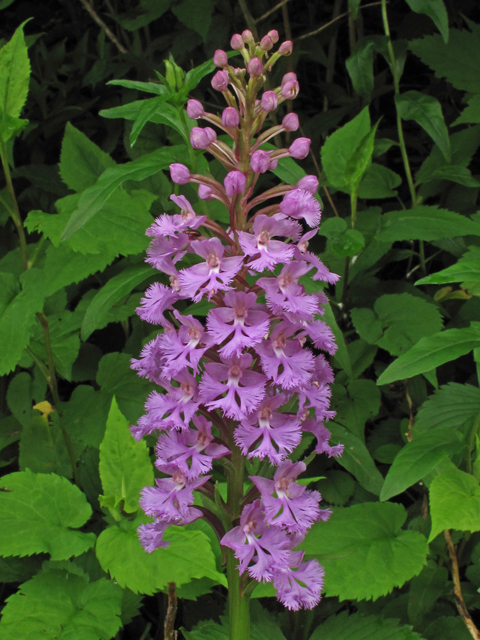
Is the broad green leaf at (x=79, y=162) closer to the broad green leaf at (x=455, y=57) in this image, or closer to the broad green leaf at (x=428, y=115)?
the broad green leaf at (x=428, y=115)

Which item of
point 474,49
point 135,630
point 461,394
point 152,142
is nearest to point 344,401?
point 461,394

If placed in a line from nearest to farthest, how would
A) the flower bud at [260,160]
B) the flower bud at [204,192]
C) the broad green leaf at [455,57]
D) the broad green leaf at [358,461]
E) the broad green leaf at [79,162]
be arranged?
1. the flower bud at [260,160]
2. the flower bud at [204,192]
3. the broad green leaf at [358,461]
4. the broad green leaf at [79,162]
5. the broad green leaf at [455,57]

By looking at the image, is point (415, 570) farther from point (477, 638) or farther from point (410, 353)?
point (410, 353)

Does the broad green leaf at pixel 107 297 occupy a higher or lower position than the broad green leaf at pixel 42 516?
higher

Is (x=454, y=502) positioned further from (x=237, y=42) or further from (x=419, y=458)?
(x=237, y=42)

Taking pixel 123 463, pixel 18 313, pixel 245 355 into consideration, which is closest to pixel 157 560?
pixel 123 463

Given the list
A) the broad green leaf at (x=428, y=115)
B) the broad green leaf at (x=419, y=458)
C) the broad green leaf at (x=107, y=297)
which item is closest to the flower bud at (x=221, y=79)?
the broad green leaf at (x=107, y=297)
